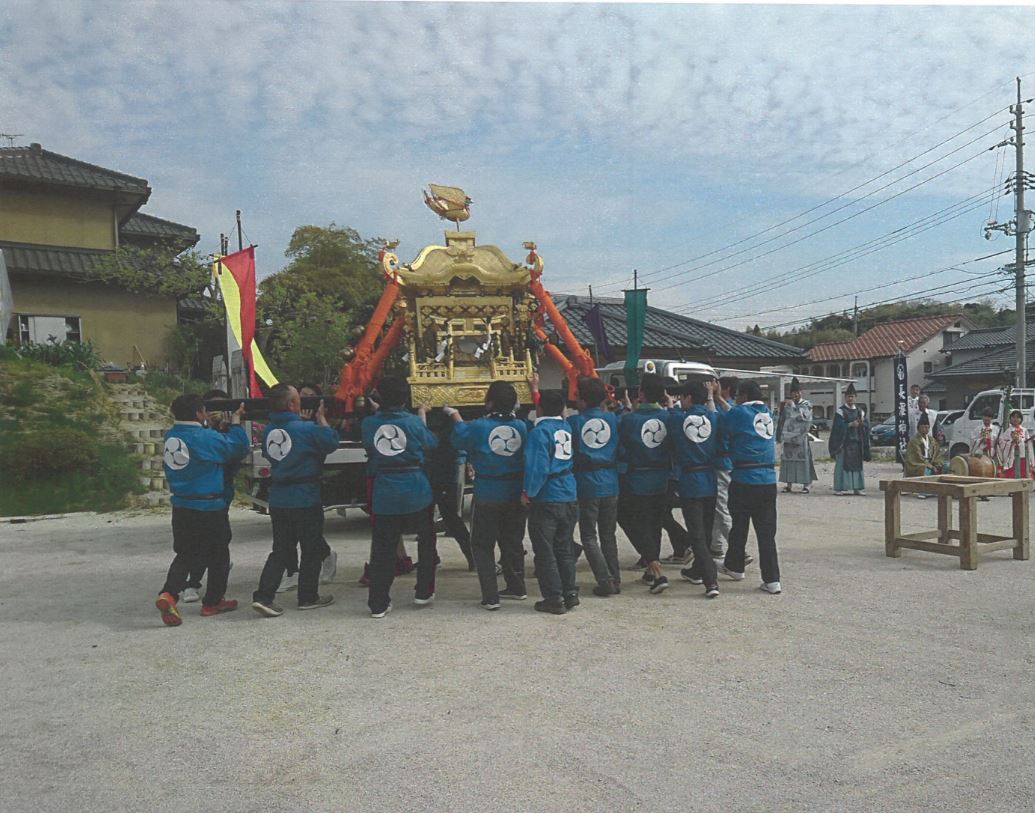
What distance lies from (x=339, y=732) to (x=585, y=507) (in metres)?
3.08

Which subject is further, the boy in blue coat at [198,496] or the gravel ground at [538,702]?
the boy in blue coat at [198,496]

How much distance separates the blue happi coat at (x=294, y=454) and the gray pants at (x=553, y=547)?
5.72 feet

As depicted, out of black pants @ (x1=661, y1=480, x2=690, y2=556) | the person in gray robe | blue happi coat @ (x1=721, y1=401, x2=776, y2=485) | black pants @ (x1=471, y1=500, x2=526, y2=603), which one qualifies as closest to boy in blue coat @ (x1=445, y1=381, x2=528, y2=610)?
black pants @ (x1=471, y1=500, x2=526, y2=603)

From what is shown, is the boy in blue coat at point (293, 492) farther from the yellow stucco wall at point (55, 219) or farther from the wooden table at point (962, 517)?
the yellow stucco wall at point (55, 219)

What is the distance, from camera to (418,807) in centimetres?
312

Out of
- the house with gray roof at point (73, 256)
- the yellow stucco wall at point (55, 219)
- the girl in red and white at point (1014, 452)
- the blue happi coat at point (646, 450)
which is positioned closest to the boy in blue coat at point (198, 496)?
the blue happi coat at point (646, 450)

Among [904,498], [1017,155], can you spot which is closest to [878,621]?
[904,498]

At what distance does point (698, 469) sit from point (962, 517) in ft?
9.43

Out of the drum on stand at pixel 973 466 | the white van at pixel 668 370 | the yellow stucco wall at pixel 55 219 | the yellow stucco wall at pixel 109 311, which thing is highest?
the yellow stucco wall at pixel 55 219

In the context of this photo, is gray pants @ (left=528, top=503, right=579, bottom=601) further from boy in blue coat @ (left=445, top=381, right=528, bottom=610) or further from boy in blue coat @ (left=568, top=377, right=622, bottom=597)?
boy in blue coat @ (left=568, top=377, right=622, bottom=597)

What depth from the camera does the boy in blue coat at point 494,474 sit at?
6.08 meters

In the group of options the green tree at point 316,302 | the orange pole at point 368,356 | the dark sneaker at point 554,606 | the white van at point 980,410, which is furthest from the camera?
the green tree at point 316,302

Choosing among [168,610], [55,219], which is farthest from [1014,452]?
[55,219]

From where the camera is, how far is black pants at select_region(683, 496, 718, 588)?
6363 millimetres
